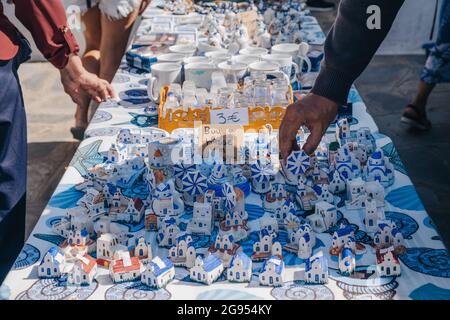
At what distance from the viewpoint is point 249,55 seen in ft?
7.66

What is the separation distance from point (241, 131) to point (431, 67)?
219cm

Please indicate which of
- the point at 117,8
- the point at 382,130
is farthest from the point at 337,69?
the point at 382,130

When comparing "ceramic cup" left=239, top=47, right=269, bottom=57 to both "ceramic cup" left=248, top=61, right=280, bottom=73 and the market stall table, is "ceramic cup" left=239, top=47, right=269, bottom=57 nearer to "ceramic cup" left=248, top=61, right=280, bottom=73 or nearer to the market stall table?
"ceramic cup" left=248, top=61, right=280, bottom=73

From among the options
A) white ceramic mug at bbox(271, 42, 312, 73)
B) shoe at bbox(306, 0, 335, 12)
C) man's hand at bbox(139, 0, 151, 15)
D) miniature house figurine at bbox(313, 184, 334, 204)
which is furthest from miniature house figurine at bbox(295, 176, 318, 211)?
shoe at bbox(306, 0, 335, 12)

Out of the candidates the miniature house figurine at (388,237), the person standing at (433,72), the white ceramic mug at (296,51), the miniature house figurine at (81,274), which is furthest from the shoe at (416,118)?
the miniature house figurine at (81,274)

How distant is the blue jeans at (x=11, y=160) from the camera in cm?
173

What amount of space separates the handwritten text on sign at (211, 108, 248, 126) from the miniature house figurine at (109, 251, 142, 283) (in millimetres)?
656

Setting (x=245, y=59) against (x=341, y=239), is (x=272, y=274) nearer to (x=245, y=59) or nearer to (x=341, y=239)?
(x=341, y=239)

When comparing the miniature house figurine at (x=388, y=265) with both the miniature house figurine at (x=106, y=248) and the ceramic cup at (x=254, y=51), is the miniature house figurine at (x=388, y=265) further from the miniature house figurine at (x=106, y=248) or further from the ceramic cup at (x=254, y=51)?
the ceramic cup at (x=254, y=51)

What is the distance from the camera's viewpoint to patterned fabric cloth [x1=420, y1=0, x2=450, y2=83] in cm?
337

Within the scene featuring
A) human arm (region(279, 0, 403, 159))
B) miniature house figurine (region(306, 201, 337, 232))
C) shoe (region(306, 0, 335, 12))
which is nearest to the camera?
miniature house figurine (region(306, 201, 337, 232))

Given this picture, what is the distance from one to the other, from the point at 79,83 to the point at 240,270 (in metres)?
0.99

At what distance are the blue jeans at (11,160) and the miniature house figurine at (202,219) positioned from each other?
0.63 meters

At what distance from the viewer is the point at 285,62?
2.22m
